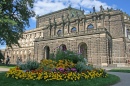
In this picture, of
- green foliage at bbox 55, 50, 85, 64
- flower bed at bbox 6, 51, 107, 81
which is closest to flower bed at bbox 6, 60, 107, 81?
flower bed at bbox 6, 51, 107, 81

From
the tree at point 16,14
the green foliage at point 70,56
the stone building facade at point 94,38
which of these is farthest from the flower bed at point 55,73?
the stone building facade at point 94,38

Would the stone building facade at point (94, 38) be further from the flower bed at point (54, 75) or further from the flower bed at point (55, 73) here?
the flower bed at point (54, 75)

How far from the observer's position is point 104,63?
141 ft

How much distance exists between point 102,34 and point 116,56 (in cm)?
1028

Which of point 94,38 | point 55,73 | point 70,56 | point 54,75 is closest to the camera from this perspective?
point 54,75

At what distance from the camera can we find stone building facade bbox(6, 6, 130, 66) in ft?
145

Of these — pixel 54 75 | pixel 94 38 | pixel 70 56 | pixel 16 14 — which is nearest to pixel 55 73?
pixel 54 75

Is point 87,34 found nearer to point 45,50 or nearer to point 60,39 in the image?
point 60,39

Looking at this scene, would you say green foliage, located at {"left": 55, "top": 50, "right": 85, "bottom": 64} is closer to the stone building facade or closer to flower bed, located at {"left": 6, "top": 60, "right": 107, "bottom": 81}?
flower bed, located at {"left": 6, "top": 60, "right": 107, "bottom": 81}

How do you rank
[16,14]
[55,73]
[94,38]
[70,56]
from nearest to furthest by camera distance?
1. [55,73]
2. [70,56]
3. [16,14]
4. [94,38]

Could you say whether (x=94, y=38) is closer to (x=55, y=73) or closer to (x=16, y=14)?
(x=16, y=14)

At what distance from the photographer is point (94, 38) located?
1774 inches

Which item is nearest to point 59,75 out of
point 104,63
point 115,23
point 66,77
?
point 66,77

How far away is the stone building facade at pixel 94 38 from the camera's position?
4422cm
